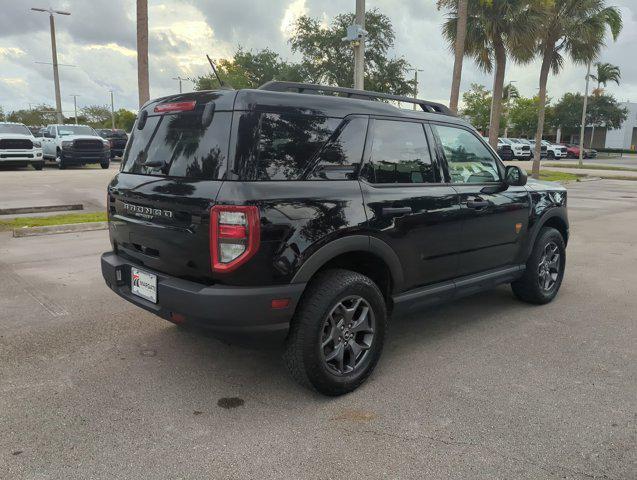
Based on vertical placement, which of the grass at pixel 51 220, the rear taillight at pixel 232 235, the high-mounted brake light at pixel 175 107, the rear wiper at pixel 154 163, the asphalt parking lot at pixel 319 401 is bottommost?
the asphalt parking lot at pixel 319 401

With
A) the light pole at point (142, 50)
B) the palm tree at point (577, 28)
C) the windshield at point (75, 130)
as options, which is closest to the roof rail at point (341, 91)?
the light pole at point (142, 50)

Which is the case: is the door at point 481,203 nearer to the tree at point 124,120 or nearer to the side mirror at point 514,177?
the side mirror at point 514,177

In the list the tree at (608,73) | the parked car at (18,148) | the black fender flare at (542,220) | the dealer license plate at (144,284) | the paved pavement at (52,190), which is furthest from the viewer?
the tree at (608,73)

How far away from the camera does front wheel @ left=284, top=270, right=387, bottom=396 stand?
319 centimetres

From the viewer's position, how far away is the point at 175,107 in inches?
136

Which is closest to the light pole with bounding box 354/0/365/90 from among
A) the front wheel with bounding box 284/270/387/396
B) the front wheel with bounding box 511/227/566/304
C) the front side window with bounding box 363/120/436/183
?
the front wheel with bounding box 511/227/566/304

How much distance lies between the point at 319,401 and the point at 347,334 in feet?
1.47

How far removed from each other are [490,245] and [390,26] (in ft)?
133

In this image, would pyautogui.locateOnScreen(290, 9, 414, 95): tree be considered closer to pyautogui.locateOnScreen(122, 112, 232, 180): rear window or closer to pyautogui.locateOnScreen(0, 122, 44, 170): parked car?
pyautogui.locateOnScreen(0, 122, 44, 170): parked car

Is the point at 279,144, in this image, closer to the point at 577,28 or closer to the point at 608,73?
the point at 577,28

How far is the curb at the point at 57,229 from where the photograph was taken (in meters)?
8.33

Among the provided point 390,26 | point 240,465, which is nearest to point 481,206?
point 240,465

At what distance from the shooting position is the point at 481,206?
14.3 feet

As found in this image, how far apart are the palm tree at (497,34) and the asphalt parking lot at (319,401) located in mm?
16268
